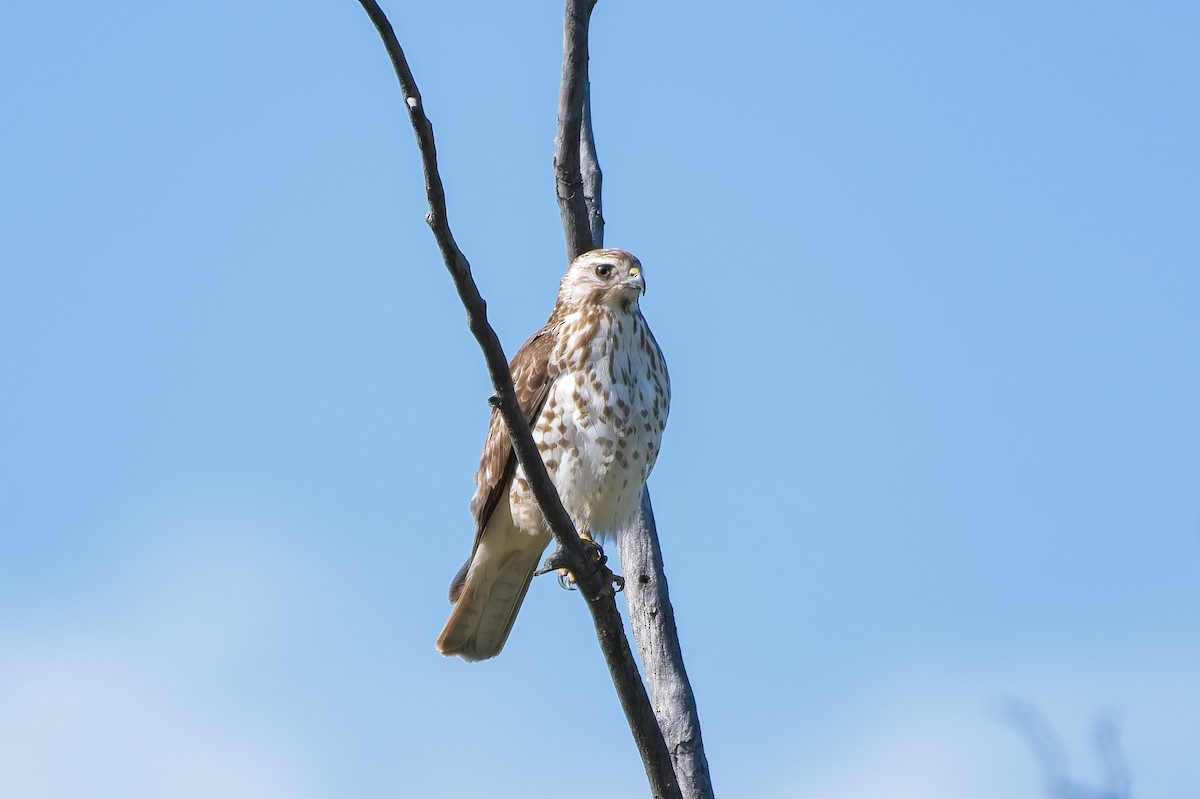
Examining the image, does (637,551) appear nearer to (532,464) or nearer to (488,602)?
(488,602)

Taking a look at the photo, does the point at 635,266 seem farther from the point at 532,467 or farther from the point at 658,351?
the point at 532,467

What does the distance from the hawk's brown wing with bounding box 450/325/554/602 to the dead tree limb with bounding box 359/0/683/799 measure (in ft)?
3.42

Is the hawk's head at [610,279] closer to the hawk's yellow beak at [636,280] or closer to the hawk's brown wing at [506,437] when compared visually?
the hawk's yellow beak at [636,280]

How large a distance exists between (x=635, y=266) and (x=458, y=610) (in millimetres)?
1428

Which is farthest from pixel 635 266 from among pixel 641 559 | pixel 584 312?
pixel 641 559

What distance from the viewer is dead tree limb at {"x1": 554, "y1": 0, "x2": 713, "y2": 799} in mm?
4891

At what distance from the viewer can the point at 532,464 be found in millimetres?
3828

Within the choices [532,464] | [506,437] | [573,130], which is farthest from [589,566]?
[573,130]

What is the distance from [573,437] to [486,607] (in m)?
0.80

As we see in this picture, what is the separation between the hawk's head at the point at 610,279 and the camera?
5.46 m

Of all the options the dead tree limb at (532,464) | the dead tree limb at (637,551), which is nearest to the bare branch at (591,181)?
the dead tree limb at (637,551)

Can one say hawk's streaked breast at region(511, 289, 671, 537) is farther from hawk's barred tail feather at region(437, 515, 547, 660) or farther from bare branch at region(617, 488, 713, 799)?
hawk's barred tail feather at region(437, 515, 547, 660)

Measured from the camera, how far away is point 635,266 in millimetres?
5480

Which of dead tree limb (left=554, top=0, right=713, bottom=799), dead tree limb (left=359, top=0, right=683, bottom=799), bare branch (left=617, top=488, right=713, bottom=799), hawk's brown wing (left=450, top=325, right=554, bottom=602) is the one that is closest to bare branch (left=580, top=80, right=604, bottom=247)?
dead tree limb (left=554, top=0, right=713, bottom=799)
